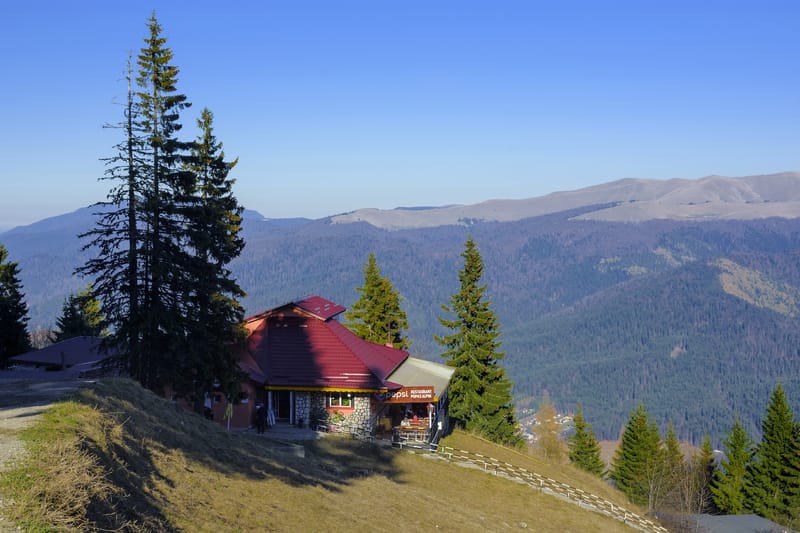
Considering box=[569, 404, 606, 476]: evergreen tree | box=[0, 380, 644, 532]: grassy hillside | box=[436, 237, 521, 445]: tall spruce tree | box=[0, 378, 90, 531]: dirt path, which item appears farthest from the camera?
box=[569, 404, 606, 476]: evergreen tree

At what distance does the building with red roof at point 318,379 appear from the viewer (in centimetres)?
3719

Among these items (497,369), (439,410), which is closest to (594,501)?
(439,410)

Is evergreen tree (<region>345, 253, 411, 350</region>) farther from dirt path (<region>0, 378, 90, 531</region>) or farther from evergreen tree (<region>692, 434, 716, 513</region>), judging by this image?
dirt path (<region>0, 378, 90, 531</region>)

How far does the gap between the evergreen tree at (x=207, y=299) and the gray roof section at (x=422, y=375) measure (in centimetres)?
1176

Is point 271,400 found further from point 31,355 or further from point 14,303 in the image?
point 14,303

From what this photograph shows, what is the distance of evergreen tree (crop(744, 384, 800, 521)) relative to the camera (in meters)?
49.2

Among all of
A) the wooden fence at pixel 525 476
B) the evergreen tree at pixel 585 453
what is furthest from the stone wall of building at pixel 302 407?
the evergreen tree at pixel 585 453

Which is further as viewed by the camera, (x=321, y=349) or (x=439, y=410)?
(x=439, y=410)

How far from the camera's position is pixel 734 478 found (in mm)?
55062

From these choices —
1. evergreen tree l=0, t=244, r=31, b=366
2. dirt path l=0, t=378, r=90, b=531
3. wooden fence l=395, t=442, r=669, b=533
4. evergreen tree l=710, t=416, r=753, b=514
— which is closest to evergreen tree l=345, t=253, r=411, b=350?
wooden fence l=395, t=442, r=669, b=533

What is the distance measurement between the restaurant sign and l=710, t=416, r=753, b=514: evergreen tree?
93.0 feet

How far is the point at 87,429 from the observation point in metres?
16.1

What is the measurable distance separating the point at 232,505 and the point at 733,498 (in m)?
48.4

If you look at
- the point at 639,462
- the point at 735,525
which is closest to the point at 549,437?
the point at 639,462
